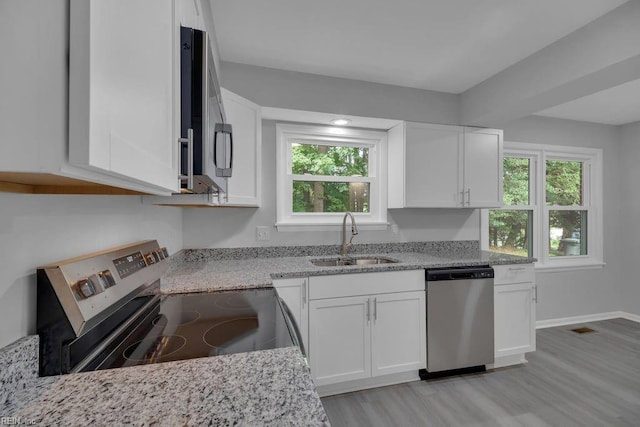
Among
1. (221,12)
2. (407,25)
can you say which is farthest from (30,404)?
(407,25)

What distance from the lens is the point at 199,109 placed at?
84 cm

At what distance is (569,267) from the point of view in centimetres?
347

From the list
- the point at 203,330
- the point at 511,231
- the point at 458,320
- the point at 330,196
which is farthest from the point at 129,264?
the point at 511,231

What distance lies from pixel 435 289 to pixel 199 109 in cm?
203

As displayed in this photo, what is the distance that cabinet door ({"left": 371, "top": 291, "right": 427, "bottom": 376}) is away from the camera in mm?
2100

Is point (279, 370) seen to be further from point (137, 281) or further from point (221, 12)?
point (221, 12)

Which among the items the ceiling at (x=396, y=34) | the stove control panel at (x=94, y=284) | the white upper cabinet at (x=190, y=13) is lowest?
the stove control panel at (x=94, y=284)

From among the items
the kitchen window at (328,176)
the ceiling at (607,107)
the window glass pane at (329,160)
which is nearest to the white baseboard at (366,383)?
the kitchen window at (328,176)

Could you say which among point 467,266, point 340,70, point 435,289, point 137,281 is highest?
point 340,70

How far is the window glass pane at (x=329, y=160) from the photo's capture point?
275 centimetres

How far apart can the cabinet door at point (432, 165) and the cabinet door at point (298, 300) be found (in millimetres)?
1243

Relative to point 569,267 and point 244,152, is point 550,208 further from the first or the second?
→ point 244,152

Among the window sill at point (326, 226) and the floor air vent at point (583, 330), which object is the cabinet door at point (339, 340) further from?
the floor air vent at point (583, 330)

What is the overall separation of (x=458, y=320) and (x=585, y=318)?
8.50ft
